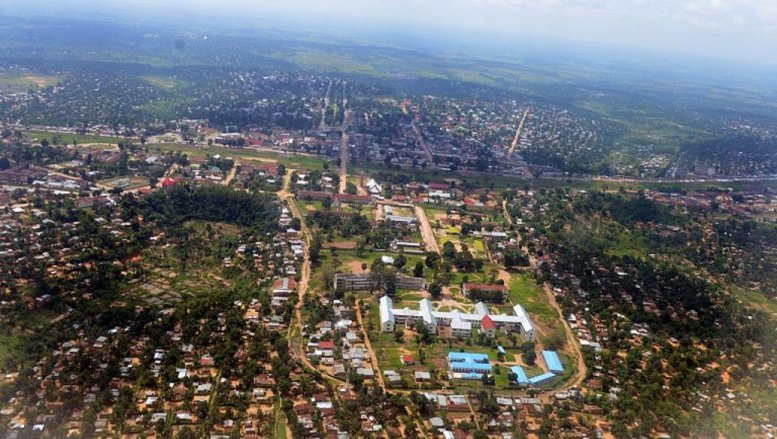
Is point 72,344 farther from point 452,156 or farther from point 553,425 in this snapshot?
point 452,156

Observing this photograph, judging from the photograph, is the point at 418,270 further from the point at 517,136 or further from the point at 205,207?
the point at 517,136

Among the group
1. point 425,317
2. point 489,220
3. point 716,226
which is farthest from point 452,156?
point 425,317

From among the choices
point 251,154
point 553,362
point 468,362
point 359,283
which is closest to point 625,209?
point 553,362

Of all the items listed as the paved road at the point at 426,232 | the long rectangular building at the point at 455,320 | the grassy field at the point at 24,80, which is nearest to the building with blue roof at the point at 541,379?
the long rectangular building at the point at 455,320

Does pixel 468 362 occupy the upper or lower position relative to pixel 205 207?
lower

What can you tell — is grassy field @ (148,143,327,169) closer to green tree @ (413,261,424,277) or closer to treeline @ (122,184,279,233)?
treeline @ (122,184,279,233)

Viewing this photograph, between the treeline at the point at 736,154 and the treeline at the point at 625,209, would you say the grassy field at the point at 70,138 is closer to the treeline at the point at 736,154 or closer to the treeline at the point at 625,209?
the treeline at the point at 625,209

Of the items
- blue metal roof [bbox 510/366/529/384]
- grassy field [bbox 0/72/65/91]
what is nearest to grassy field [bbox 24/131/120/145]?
grassy field [bbox 0/72/65/91]
